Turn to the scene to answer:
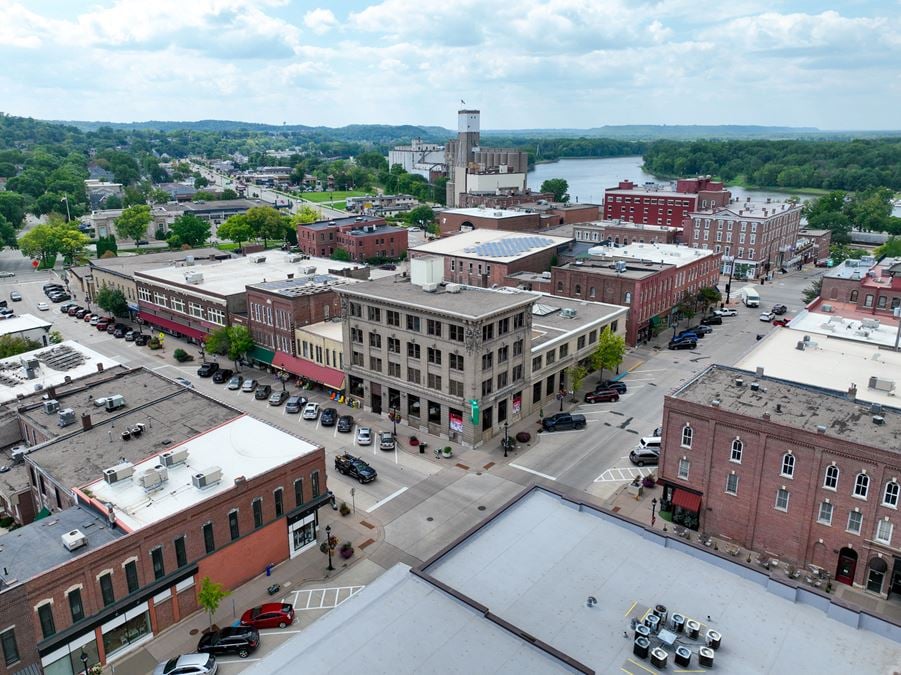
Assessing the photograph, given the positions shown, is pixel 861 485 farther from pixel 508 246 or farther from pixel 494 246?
pixel 494 246

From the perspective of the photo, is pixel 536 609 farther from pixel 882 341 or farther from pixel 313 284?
pixel 313 284

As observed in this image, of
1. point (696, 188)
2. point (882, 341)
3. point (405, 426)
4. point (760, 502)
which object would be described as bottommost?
point (405, 426)

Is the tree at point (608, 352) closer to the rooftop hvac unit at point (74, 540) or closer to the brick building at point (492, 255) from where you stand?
the brick building at point (492, 255)

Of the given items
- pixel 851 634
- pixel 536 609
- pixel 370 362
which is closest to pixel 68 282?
pixel 370 362

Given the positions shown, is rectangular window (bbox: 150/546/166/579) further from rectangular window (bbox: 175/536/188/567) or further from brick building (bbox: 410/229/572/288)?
brick building (bbox: 410/229/572/288)

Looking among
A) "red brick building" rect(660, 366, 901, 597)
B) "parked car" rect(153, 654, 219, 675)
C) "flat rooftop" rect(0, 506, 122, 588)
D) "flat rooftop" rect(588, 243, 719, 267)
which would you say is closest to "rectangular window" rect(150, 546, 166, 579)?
"flat rooftop" rect(0, 506, 122, 588)

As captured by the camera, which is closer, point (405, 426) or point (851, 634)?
point (851, 634)

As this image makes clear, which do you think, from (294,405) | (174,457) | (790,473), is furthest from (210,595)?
(790,473)

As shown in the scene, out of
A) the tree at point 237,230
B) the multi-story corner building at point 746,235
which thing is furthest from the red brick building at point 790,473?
the tree at point 237,230
